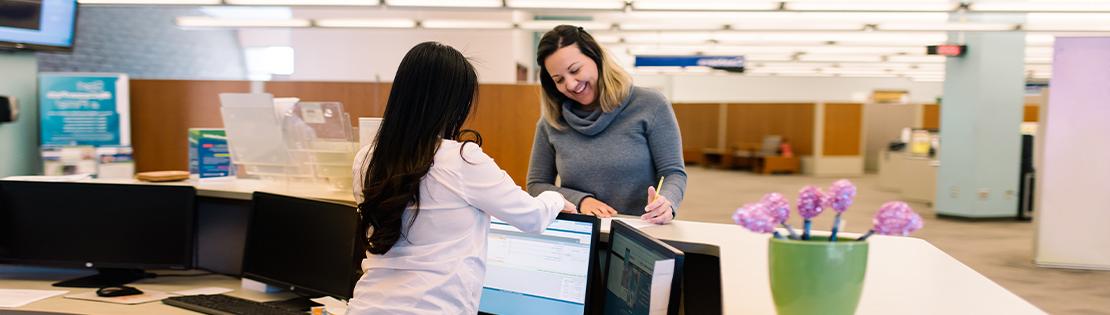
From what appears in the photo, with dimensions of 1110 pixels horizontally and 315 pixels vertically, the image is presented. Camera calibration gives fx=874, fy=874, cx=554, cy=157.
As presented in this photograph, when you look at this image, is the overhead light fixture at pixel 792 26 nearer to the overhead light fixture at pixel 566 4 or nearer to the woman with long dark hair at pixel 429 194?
the overhead light fixture at pixel 566 4

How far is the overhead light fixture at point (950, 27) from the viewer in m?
8.08

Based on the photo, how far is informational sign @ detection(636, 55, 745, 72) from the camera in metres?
12.3

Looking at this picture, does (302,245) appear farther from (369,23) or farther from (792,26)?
(792,26)

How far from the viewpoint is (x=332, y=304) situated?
7.39 ft

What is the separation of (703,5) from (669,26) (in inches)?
105

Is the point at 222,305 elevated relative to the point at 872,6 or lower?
lower

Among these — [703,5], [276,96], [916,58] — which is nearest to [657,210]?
[276,96]

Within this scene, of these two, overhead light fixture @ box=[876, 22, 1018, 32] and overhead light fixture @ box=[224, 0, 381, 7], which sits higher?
overhead light fixture @ box=[876, 22, 1018, 32]

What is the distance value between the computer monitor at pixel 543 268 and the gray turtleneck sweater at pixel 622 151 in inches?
16.6

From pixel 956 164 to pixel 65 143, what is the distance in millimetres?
8033

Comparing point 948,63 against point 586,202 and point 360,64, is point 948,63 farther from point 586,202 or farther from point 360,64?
point 586,202

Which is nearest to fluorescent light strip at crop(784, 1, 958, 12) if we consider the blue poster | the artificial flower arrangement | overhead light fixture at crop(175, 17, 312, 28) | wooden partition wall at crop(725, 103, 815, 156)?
overhead light fixture at crop(175, 17, 312, 28)

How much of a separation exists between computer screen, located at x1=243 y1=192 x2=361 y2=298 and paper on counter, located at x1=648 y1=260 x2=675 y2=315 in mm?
1032

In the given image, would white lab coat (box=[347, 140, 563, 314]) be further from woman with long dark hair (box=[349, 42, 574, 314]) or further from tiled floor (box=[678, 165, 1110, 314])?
tiled floor (box=[678, 165, 1110, 314])
